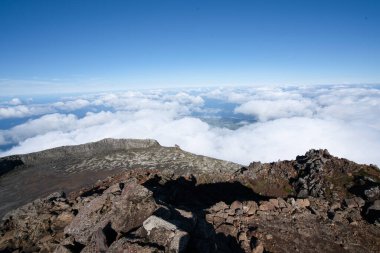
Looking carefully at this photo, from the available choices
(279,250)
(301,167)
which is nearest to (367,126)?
(301,167)

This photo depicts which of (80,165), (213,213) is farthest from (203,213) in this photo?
(80,165)

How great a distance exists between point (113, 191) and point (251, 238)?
763 centimetres

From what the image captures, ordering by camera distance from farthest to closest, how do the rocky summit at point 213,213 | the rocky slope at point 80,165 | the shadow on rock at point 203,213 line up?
the rocky slope at point 80,165, the rocky summit at point 213,213, the shadow on rock at point 203,213

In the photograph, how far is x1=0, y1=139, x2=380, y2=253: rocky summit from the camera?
9874 millimetres

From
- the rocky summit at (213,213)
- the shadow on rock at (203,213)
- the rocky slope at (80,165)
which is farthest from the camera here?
the rocky slope at (80,165)

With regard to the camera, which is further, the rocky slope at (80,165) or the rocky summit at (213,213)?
the rocky slope at (80,165)

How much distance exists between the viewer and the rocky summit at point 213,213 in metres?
9.87

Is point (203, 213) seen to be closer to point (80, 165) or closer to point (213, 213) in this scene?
point (213, 213)

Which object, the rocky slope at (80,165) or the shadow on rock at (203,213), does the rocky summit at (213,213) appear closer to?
the shadow on rock at (203,213)

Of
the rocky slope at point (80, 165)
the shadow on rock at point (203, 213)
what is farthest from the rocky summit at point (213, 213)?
the rocky slope at point (80, 165)

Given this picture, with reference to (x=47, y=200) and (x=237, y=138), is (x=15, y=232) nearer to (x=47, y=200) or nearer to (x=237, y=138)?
(x=47, y=200)

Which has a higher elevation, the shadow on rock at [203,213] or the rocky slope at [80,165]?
the shadow on rock at [203,213]

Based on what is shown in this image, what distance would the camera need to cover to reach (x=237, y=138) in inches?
7382

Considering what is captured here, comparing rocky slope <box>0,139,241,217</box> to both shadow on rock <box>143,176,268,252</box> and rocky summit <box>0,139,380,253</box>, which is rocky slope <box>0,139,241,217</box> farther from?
shadow on rock <box>143,176,268,252</box>
